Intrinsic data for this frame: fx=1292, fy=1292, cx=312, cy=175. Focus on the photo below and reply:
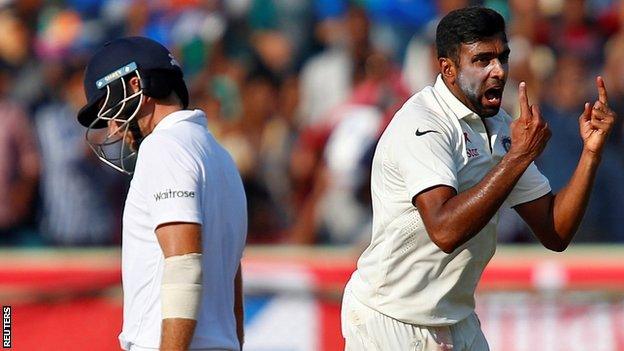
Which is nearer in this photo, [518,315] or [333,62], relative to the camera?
[518,315]

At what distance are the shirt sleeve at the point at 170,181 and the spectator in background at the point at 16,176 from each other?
6108mm

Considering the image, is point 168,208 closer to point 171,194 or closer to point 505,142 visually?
point 171,194

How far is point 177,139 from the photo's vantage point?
4.41m

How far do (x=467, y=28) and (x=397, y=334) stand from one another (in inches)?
47.2

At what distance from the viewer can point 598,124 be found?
4.80 m

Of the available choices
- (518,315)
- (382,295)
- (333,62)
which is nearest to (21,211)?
(333,62)

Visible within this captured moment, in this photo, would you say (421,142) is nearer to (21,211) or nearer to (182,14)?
(21,211)

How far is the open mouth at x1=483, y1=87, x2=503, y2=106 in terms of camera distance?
4773 mm

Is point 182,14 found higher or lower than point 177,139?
higher

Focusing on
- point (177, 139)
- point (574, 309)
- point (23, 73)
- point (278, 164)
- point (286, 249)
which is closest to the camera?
point (177, 139)

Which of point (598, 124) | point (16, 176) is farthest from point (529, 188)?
point (16, 176)

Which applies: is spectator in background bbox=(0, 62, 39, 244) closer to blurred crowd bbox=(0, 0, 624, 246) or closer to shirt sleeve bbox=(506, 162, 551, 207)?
blurred crowd bbox=(0, 0, 624, 246)

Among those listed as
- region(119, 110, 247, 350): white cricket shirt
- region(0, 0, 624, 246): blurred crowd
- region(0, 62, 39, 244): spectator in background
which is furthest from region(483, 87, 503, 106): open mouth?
region(0, 62, 39, 244): spectator in background

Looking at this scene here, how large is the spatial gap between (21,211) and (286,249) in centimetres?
236
